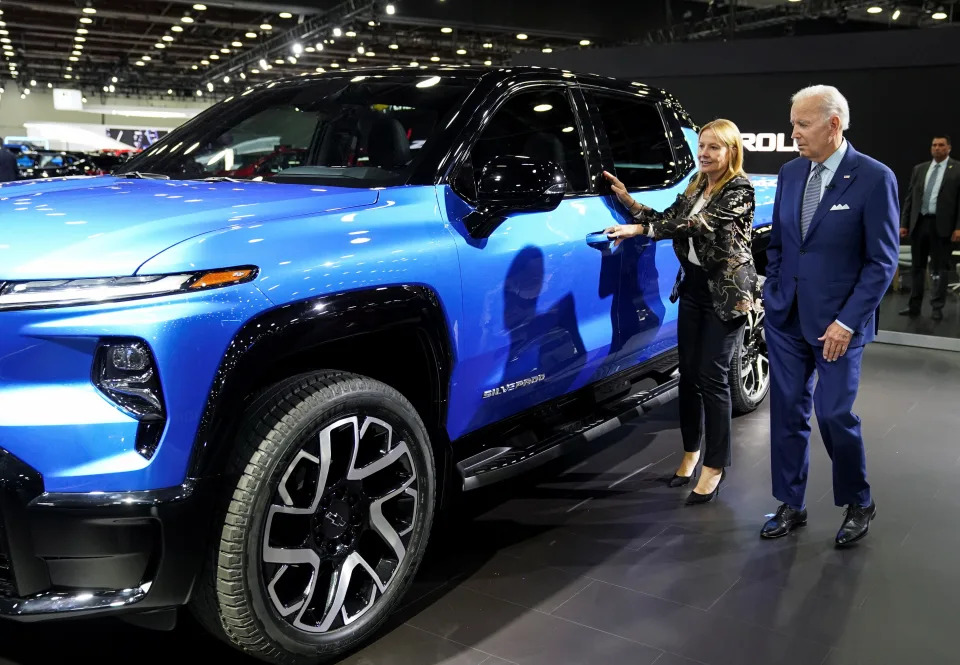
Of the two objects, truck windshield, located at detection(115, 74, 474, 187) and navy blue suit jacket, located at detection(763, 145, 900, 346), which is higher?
truck windshield, located at detection(115, 74, 474, 187)

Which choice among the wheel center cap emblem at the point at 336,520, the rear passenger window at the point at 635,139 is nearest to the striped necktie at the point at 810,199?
the rear passenger window at the point at 635,139

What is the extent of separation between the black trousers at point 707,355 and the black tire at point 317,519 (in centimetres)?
158

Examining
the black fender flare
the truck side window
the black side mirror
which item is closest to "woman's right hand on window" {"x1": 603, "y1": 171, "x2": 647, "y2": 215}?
the truck side window

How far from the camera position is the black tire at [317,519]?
7.34 ft

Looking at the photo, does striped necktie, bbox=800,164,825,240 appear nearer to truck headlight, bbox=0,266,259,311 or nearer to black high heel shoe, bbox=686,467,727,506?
black high heel shoe, bbox=686,467,727,506

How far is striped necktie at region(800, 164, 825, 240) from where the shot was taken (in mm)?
3279

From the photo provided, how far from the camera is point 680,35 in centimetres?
1091

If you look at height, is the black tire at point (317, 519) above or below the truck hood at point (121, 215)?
below

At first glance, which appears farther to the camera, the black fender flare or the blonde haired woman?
the blonde haired woman

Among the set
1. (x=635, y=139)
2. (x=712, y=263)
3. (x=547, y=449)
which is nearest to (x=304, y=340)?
(x=547, y=449)

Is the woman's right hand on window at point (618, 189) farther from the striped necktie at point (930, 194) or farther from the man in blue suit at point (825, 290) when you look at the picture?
the striped necktie at point (930, 194)

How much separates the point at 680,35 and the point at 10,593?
10475 mm

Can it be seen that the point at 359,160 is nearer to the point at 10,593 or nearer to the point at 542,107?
the point at 542,107

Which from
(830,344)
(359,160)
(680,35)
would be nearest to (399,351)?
(359,160)
